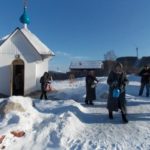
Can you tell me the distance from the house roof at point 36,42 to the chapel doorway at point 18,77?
1.48 meters

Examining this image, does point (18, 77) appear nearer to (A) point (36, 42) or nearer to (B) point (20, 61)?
(B) point (20, 61)

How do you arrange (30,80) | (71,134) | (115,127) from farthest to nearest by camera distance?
(30,80) < (115,127) < (71,134)

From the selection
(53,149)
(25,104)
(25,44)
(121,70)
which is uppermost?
(25,44)

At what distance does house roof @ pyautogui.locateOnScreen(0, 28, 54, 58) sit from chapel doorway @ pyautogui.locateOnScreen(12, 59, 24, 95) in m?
1.48

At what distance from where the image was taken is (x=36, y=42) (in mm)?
21984

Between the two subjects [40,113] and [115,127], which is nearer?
[115,127]

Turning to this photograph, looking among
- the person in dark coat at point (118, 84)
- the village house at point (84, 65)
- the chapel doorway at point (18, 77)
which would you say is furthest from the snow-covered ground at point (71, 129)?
the village house at point (84, 65)

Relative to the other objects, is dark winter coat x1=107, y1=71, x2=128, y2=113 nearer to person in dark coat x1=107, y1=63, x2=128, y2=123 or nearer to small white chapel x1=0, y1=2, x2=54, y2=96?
person in dark coat x1=107, y1=63, x2=128, y2=123

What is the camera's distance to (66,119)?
31.8 feet

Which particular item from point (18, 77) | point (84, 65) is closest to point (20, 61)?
point (18, 77)

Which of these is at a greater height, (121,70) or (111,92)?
(121,70)

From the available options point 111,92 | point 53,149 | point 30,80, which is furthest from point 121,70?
point 30,80

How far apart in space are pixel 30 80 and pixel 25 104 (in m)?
9.67

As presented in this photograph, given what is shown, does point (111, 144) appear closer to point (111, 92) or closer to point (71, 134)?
point (71, 134)
